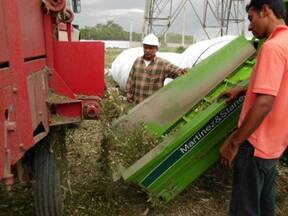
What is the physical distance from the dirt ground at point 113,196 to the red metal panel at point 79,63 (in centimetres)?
45

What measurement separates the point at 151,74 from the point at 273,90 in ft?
10.2

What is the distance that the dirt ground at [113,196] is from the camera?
409cm

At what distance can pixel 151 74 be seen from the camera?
5555 mm

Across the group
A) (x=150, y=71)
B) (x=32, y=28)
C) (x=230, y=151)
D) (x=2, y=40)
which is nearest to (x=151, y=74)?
(x=150, y=71)

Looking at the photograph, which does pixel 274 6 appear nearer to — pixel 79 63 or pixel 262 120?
pixel 262 120

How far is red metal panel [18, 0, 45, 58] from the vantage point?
2.76 m

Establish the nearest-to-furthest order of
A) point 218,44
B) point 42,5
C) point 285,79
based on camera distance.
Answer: point 285,79, point 42,5, point 218,44

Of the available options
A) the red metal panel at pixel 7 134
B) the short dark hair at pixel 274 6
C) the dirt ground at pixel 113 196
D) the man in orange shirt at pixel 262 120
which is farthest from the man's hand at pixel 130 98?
the red metal panel at pixel 7 134

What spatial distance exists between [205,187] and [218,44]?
3.28 meters

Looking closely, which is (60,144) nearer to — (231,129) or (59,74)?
(59,74)

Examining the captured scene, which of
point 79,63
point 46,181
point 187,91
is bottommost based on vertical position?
point 46,181

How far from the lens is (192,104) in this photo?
15.3 ft

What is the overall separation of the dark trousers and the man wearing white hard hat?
8.66ft

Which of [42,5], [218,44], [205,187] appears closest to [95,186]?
[205,187]
